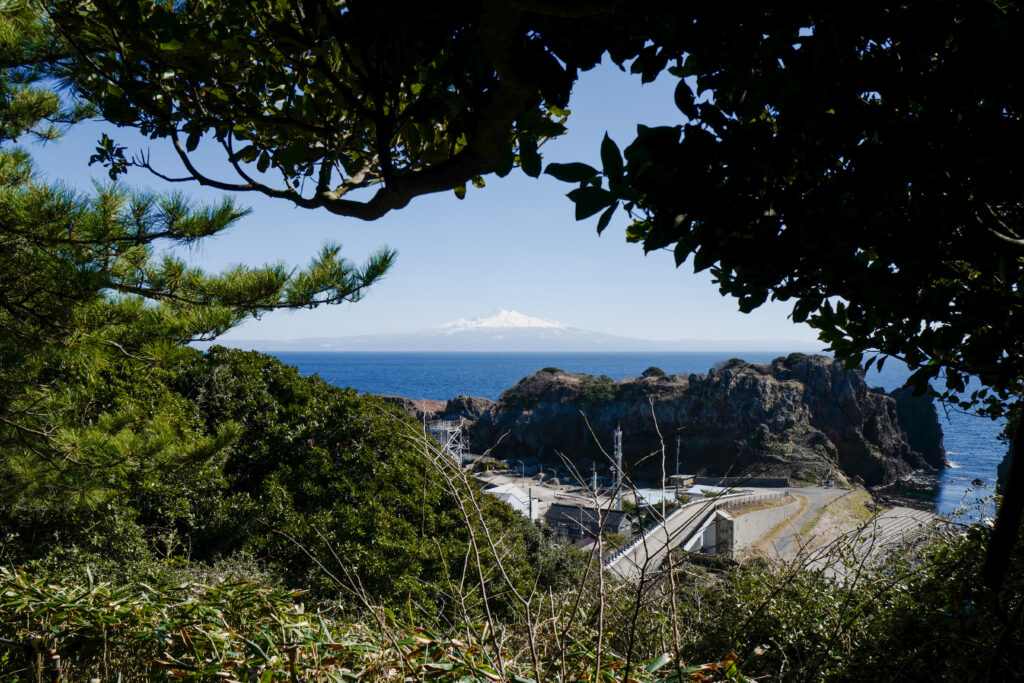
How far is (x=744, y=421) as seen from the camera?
34.3 m

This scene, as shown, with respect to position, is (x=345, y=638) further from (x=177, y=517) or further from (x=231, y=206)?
(x=177, y=517)

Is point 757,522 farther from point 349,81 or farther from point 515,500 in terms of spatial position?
point 349,81

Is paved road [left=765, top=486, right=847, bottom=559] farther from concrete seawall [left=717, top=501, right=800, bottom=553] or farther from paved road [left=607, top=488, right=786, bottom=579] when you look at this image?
paved road [left=607, top=488, right=786, bottom=579]

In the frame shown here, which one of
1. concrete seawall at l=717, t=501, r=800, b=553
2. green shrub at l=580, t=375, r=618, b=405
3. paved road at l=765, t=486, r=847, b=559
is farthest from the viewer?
green shrub at l=580, t=375, r=618, b=405

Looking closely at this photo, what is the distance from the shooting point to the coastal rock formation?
3272 centimetres

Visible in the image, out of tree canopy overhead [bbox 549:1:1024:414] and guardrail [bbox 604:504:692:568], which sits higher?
tree canopy overhead [bbox 549:1:1024:414]

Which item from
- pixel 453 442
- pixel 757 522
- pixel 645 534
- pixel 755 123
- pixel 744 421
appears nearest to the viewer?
pixel 755 123

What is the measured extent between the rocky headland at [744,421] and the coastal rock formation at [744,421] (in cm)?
6

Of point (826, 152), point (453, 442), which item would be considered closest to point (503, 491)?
point (453, 442)

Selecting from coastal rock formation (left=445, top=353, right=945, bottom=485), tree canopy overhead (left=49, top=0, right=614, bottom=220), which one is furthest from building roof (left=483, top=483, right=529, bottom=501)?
coastal rock formation (left=445, top=353, right=945, bottom=485)

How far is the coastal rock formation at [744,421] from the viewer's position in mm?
32719

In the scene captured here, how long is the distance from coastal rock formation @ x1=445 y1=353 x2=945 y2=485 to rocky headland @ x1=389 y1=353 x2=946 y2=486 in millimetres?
65

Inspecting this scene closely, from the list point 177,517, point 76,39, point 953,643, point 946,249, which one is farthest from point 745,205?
point 177,517

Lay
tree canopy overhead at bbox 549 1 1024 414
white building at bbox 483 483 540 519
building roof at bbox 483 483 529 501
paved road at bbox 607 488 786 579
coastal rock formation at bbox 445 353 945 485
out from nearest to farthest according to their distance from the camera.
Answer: tree canopy overhead at bbox 549 1 1024 414 → paved road at bbox 607 488 786 579 → white building at bbox 483 483 540 519 → building roof at bbox 483 483 529 501 → coastal rock formation at bbox 445 353 945 485
